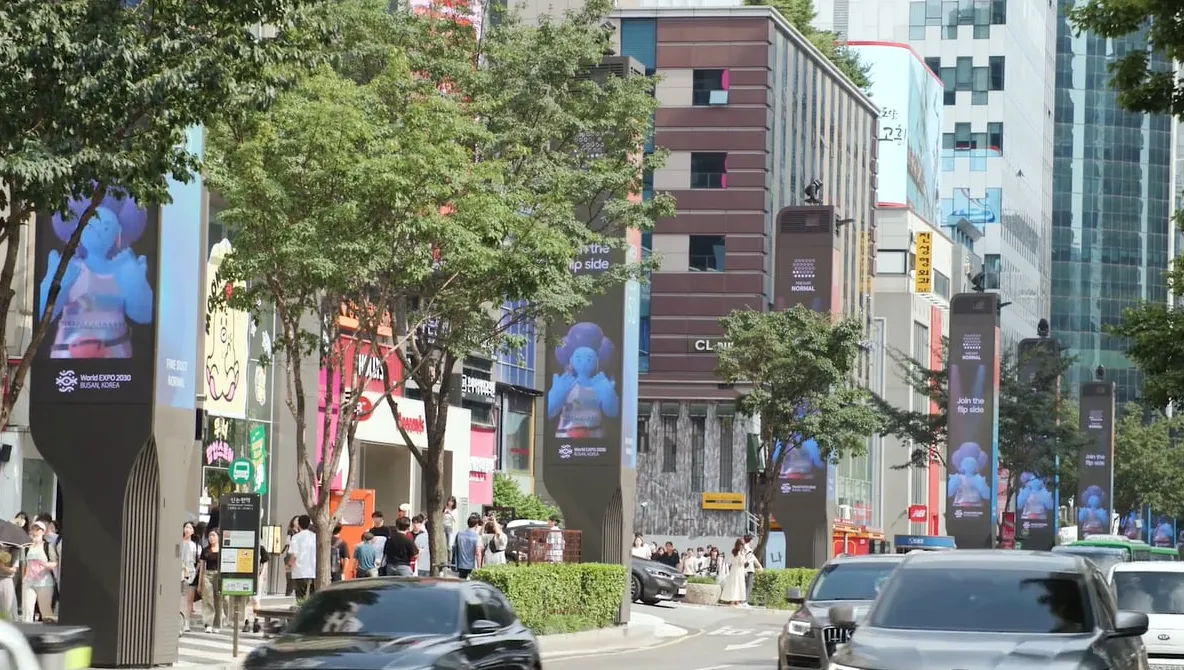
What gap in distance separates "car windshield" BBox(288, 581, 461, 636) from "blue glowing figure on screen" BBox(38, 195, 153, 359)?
331 inches

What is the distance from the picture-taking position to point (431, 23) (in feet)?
111

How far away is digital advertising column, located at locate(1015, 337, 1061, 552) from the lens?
8138cm

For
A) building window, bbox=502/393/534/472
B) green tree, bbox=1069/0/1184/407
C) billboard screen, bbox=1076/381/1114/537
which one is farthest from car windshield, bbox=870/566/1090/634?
billboard screen, bbox=1076/381/1114/537

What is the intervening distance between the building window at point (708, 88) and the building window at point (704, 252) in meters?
5.90

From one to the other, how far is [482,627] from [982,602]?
11.8ft

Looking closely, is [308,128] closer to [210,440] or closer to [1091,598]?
[1091,598]

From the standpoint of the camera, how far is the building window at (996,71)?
15162 cm

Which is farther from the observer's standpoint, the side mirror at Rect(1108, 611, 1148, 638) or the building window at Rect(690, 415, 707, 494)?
the building window at Rect(690, 415, 707, 494)

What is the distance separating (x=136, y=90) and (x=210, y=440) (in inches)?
1007

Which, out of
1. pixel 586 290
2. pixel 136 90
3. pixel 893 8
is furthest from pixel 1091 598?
pixel 893 8

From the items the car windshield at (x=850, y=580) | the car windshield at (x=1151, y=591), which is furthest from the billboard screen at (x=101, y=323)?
the car windshield at (x=1151, y=591)

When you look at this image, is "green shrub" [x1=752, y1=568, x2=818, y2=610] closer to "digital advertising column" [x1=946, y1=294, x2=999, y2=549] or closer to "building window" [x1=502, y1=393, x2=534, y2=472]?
"digital advertising column" [x1=946, y1=294, x2=999, y2=549]

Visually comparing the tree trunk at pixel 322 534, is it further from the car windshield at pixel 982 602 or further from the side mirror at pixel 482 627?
the car windshield at pixel 982 602

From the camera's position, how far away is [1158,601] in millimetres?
21047
